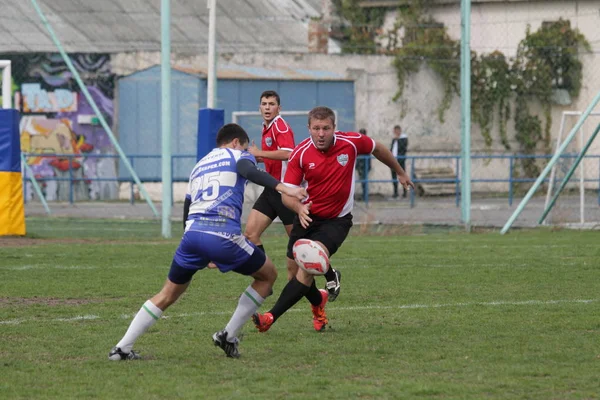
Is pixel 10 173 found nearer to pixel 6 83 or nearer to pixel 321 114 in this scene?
pixel 6 83

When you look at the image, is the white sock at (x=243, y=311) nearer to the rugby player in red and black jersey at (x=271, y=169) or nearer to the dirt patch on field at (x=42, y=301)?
the rugby player in red and black jersey at (x=271, y=169)

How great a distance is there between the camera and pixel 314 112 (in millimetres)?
8250

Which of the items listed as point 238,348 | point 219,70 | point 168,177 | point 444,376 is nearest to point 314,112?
point 238,348

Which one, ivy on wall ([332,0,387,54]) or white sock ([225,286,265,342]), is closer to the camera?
white sock ([225,286,265,342])

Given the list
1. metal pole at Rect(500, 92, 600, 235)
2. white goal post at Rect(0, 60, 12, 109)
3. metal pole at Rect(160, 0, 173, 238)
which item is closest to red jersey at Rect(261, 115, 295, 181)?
metal pole at Rect(160, 0, 173, 238)

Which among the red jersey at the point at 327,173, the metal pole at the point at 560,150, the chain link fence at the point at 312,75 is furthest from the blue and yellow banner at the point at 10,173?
the chain link fence at the point at 312,75

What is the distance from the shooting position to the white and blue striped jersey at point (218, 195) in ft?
23.8

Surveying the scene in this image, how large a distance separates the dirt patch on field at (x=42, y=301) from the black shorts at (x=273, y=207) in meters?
1.73

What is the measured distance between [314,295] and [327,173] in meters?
0.93

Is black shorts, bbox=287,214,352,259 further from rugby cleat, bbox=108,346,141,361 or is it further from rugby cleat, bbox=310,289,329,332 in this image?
rugby cleat, bbox=108,346,141,361

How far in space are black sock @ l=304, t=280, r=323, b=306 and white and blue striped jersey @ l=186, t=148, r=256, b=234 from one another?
1.28m

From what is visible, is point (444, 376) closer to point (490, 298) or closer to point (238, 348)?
point (238, 348)

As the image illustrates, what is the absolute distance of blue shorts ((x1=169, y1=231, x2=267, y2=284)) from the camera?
7207 mm

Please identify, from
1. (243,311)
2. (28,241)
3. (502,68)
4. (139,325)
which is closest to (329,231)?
(243,311)
